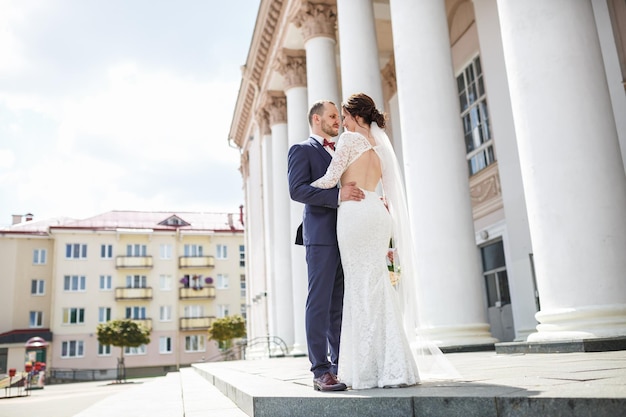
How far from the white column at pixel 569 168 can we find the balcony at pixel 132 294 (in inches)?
2195

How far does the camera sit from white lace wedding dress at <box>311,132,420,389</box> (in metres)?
3.89

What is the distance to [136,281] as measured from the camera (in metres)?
59.0

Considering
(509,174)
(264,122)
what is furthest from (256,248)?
(509,174)

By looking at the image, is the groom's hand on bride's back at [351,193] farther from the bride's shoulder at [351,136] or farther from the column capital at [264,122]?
the column capital at [264,122]

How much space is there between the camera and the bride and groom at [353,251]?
395cm

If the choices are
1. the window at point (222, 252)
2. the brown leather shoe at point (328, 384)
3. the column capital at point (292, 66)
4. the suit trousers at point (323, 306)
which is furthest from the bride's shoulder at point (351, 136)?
the window at point (222, 252)

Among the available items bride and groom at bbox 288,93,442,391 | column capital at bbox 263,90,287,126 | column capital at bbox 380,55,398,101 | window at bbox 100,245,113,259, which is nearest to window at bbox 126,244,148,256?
window at bbox 100,245,113,259

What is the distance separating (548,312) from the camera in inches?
251

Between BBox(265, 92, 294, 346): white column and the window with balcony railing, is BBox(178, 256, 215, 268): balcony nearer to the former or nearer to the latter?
the window with balcony railing

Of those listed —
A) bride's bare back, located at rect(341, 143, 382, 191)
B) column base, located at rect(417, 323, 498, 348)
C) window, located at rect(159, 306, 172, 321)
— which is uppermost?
window, located at rect(159, 306, 172, 321)

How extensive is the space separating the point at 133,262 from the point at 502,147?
50213mm

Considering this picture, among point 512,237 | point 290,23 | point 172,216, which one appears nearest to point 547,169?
point 512,237

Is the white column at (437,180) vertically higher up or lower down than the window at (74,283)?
lower down

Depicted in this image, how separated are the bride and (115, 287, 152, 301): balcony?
57021 millimetres
